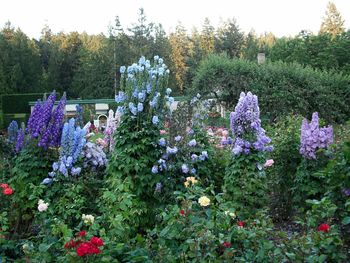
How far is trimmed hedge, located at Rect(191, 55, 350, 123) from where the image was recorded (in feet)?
48.8

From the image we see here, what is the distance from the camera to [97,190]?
15.5 feet

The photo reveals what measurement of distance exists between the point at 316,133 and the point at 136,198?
195cm

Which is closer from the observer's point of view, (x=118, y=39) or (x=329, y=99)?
(x=329, y=99)

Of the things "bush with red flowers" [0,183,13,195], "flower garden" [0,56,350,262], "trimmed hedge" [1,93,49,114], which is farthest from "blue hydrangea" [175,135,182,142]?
"trimmed hedge" [1,93,49,114]

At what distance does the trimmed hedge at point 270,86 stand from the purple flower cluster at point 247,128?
9.82 metres

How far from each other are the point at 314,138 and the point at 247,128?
698 millimetres

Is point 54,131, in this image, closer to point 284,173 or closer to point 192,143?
point 192,143

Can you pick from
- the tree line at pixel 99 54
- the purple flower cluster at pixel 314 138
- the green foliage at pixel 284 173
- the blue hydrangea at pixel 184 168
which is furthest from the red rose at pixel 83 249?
the tree line at pixel 99 54

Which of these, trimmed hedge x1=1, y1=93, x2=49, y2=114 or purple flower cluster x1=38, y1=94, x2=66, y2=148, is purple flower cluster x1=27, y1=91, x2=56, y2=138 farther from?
trimmed hedge x1=1, y1=93, x2=49, y2=114

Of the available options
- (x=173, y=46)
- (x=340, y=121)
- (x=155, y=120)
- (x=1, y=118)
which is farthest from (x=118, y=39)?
(x=155, y=120)

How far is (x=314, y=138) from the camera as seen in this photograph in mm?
5008

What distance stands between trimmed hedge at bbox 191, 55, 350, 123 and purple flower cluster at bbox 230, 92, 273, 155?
9.82 meters

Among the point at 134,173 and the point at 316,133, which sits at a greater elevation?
the point at 316,133

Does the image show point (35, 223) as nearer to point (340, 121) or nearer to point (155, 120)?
point (155, 120)
